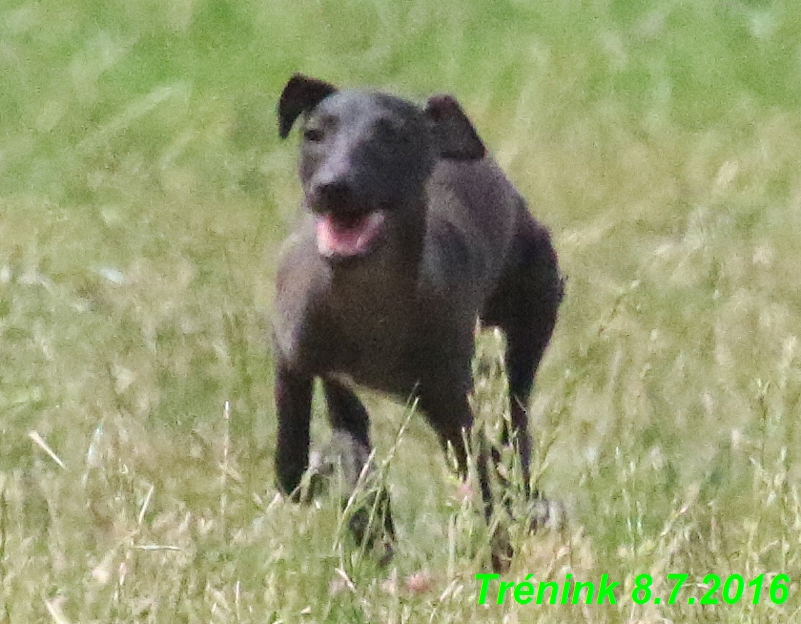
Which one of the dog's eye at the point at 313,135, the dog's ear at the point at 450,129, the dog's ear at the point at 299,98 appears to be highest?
the dog's ear at the point at 299,98

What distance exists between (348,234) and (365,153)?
130mm

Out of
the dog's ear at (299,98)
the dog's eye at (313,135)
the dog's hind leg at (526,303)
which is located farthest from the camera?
the dog's hind leg at (526,303)

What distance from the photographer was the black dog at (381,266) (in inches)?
86.7

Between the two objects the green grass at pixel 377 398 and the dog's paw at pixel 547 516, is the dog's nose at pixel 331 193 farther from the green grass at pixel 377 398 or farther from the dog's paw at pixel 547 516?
the dog's paw at pixel 547 516

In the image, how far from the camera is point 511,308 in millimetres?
2920

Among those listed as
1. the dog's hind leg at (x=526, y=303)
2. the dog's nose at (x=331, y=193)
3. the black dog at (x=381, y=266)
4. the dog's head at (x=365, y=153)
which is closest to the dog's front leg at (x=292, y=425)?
the black dog at (x=381, y=266)

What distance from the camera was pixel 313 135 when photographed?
229cm

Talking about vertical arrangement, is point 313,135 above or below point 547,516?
above

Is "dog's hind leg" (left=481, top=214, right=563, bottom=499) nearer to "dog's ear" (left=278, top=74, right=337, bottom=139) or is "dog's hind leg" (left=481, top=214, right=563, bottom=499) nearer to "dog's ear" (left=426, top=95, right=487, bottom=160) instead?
"dog's ear" (left=426, top=95, right=487, bottom=160)

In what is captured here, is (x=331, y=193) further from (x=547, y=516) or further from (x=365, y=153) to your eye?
(x=547, y=516)

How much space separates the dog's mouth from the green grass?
0.25 meters

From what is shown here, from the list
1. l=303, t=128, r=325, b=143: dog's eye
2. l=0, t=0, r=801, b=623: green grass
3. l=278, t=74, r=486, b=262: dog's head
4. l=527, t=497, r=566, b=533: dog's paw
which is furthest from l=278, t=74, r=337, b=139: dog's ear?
l=527, t=497, r=566, b=533: dog's paw

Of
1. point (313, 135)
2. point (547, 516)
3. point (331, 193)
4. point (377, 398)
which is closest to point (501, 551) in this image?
point (547, 516)

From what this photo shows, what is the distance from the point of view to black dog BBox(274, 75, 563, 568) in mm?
2201
